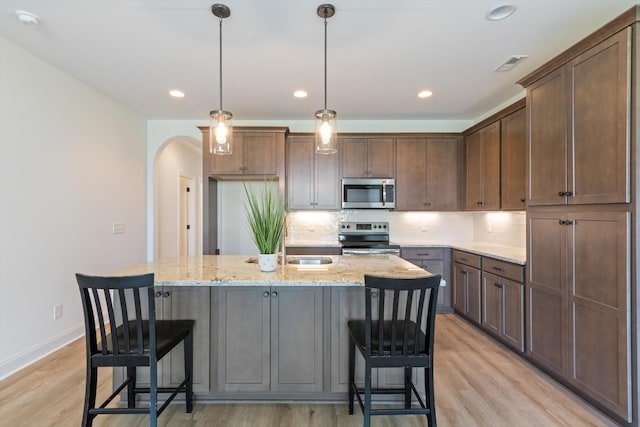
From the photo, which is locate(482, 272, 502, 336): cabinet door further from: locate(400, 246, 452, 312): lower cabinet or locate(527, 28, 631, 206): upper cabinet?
locate(527, 28, 631, 206): upper cabinet

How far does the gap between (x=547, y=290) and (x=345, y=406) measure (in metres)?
1.81

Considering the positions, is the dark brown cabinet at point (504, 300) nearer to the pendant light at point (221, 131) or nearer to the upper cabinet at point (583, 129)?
the upper cabinet at point (583, 129)

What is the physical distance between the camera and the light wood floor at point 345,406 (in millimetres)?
1965

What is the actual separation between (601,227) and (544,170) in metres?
0.65

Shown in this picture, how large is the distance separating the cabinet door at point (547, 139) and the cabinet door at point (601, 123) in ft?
0.26

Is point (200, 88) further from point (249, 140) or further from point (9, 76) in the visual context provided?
point (9, 76)

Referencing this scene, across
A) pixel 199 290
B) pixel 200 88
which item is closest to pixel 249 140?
pixel 200 88

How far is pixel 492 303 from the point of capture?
323 centimetres

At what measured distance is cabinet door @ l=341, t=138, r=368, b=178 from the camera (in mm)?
4371

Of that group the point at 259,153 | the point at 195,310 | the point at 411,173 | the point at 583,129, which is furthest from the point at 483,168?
the point at 195,310

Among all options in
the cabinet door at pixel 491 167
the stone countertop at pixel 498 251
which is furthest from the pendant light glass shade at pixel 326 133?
the cabinet door at pixel 491 167

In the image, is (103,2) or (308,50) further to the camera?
(308,50)

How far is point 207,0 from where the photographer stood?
1.99 m

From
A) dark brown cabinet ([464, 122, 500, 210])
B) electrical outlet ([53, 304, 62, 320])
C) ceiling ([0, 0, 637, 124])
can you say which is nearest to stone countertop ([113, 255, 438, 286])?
electrical outlet ([53, 304, 62, 320])
